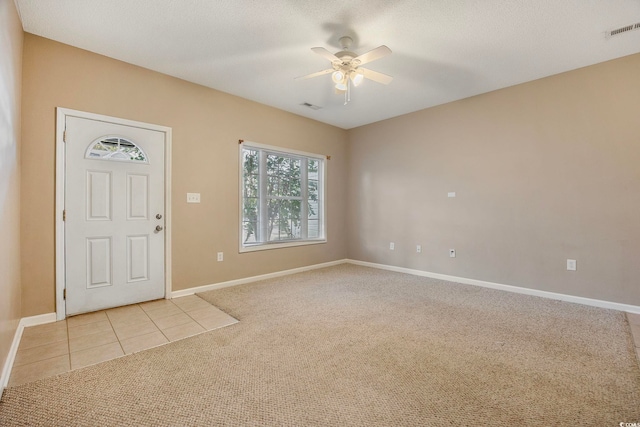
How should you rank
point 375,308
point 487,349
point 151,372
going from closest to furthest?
Result: point 151,372, point 487,349, point 375,308

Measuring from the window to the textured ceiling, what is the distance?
123 cm

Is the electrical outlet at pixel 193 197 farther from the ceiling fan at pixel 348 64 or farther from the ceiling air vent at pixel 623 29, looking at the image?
the ceiling air vent at pixel 623 29

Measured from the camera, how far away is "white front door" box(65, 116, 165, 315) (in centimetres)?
276

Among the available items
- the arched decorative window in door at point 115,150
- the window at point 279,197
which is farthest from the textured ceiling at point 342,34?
the window at point 279,197

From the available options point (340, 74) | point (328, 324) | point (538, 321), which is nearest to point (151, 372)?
point (328, 324)

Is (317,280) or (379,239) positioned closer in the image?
(317,280)

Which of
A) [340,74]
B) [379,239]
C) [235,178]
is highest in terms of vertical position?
[340,74]

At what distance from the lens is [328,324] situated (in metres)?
2.59

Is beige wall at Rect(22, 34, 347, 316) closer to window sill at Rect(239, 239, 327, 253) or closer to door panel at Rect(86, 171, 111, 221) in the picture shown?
window sill at Rect(239, 239, 327, 253)

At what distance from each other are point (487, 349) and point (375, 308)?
112 cm

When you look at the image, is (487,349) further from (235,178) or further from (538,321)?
(235,178)

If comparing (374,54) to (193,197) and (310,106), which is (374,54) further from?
(193,197)

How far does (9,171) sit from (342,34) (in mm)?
2815

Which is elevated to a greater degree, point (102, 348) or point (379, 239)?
point (379, 239)
